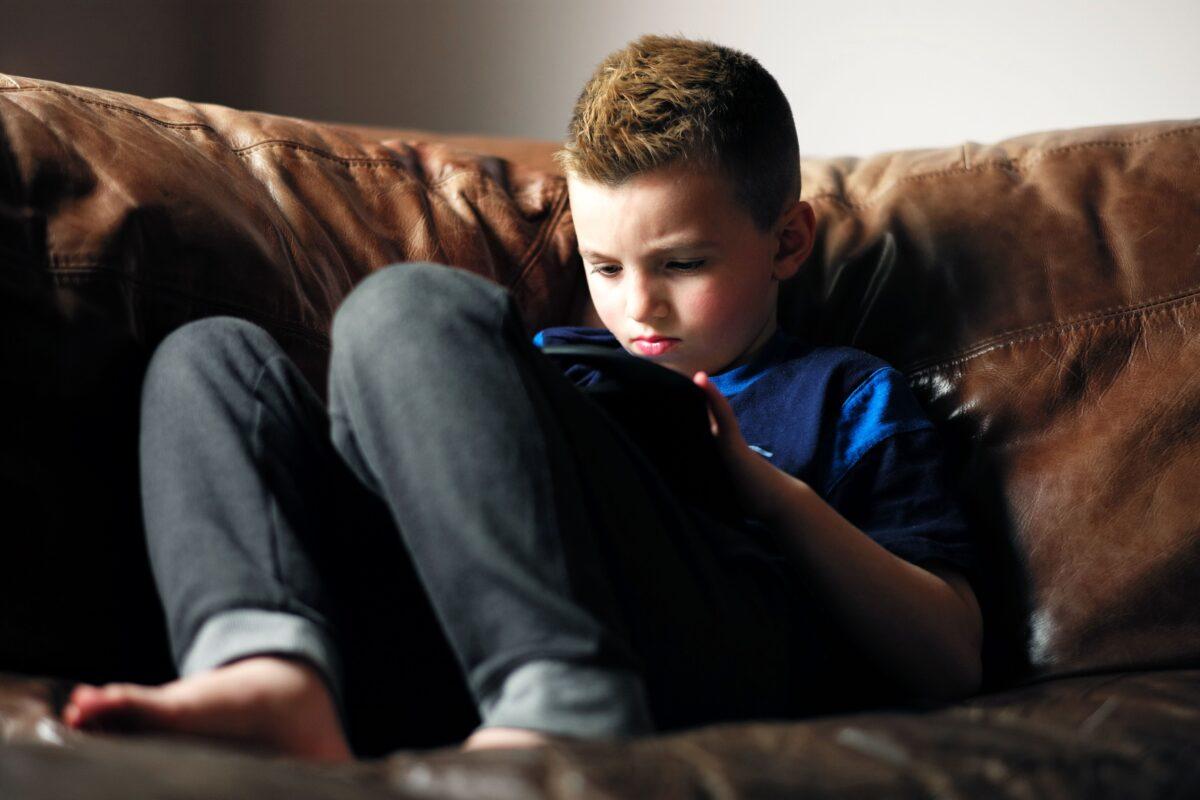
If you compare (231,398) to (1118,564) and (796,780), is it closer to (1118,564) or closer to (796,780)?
(796,780)

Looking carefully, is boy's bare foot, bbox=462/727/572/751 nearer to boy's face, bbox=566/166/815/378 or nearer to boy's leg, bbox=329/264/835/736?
boy's leg, bbox=329/264/835/736

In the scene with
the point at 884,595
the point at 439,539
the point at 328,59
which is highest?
the point at 328,59

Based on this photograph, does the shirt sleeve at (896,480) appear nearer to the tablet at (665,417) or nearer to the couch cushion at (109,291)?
the tablet at (665,417)

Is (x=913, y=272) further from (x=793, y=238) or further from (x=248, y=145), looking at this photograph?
(x=248, y=145)

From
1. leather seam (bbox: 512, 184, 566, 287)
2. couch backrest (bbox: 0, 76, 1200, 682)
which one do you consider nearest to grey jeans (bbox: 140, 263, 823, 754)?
couch backrest (bbox: 0, 76, 1200, 682)

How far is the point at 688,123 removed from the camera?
43.9 inches

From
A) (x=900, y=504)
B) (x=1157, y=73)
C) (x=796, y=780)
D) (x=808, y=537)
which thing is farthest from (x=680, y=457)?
(x=1157, y=73)

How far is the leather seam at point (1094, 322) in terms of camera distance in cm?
116

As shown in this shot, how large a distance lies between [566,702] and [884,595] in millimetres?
354

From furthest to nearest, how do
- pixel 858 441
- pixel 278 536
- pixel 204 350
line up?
pixel 858 441 → pixel 204 350 → pixel 278 536

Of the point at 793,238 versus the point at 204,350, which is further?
the point at 793,238

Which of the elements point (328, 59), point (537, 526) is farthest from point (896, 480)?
point (328, 59)

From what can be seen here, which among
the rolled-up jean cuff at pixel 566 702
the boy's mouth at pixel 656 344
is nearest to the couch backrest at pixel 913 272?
the boy's mouth at pixel 656 344

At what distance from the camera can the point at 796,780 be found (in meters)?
0.59
